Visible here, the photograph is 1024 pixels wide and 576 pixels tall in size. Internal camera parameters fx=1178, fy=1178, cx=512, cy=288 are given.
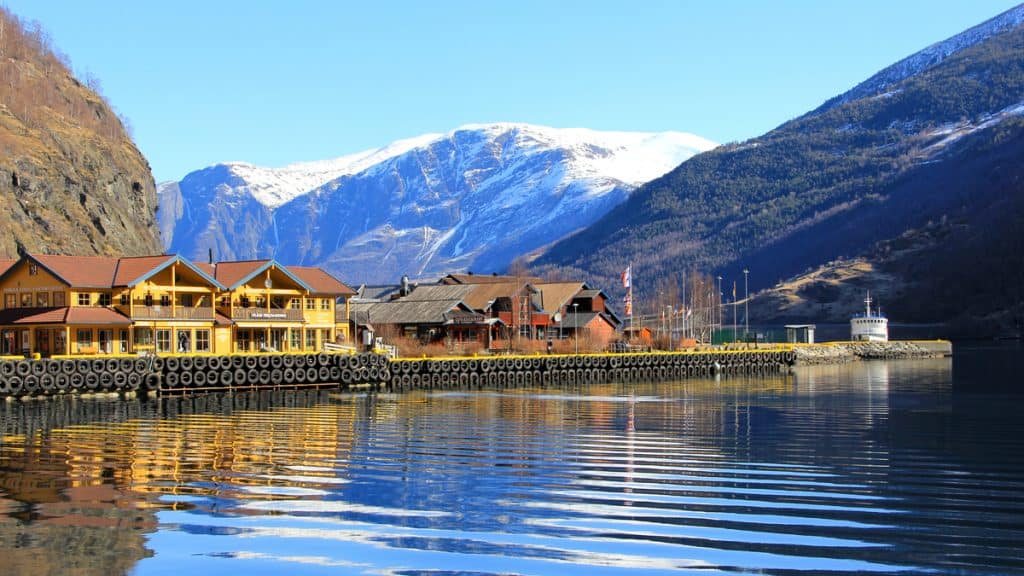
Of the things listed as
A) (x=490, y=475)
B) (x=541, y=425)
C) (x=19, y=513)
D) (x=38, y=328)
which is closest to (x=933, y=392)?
(x=541, y=425)

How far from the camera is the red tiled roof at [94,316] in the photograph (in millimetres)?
77500

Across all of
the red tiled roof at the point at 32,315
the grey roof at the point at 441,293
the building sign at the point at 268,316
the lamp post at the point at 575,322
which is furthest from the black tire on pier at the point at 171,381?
the lamp post at the point at 575,322

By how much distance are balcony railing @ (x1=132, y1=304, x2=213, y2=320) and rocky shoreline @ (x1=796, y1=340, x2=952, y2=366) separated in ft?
242

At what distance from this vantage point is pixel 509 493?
31.0 metres

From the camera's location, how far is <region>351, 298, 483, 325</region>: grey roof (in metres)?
116

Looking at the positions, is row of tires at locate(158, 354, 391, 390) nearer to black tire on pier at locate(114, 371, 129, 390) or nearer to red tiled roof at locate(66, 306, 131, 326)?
black tire on pier at locate(114, 371, 129, 390)

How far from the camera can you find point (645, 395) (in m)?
77.1

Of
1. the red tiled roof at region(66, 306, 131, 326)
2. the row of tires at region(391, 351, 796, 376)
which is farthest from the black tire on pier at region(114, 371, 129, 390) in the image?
the row of tires at region(391, 351, 796, 376)

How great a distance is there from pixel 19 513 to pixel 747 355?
100438mm

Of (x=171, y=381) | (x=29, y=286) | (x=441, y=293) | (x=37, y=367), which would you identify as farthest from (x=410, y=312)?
(x=37, y=367)

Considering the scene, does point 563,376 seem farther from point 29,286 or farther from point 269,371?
point 29,286

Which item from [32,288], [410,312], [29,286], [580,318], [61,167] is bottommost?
[580,318]

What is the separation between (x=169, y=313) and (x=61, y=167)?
6906 cm

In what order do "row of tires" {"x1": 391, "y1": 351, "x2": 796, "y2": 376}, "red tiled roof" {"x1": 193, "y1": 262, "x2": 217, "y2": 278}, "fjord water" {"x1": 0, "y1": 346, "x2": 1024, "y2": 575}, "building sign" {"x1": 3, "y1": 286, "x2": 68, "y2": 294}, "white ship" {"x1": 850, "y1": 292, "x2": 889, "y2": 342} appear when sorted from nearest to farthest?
"fjord water" {"x1": 0, "y1": 346, "x2": 1024, "y2": 575}, "building sign" {"x1": 3, "y1": 286, "x2": 68, "y2": 294}, "row of tires" {"x1": 391, "y1": 351, "x2": 796, "y2": 376}, "red tiled roof" {"x1": 193, "y1": 262, "x2": 217, "y2": 278}, "white ship" {"x1": 850, "y1": 292, "x2": 889, "y2": 342}
